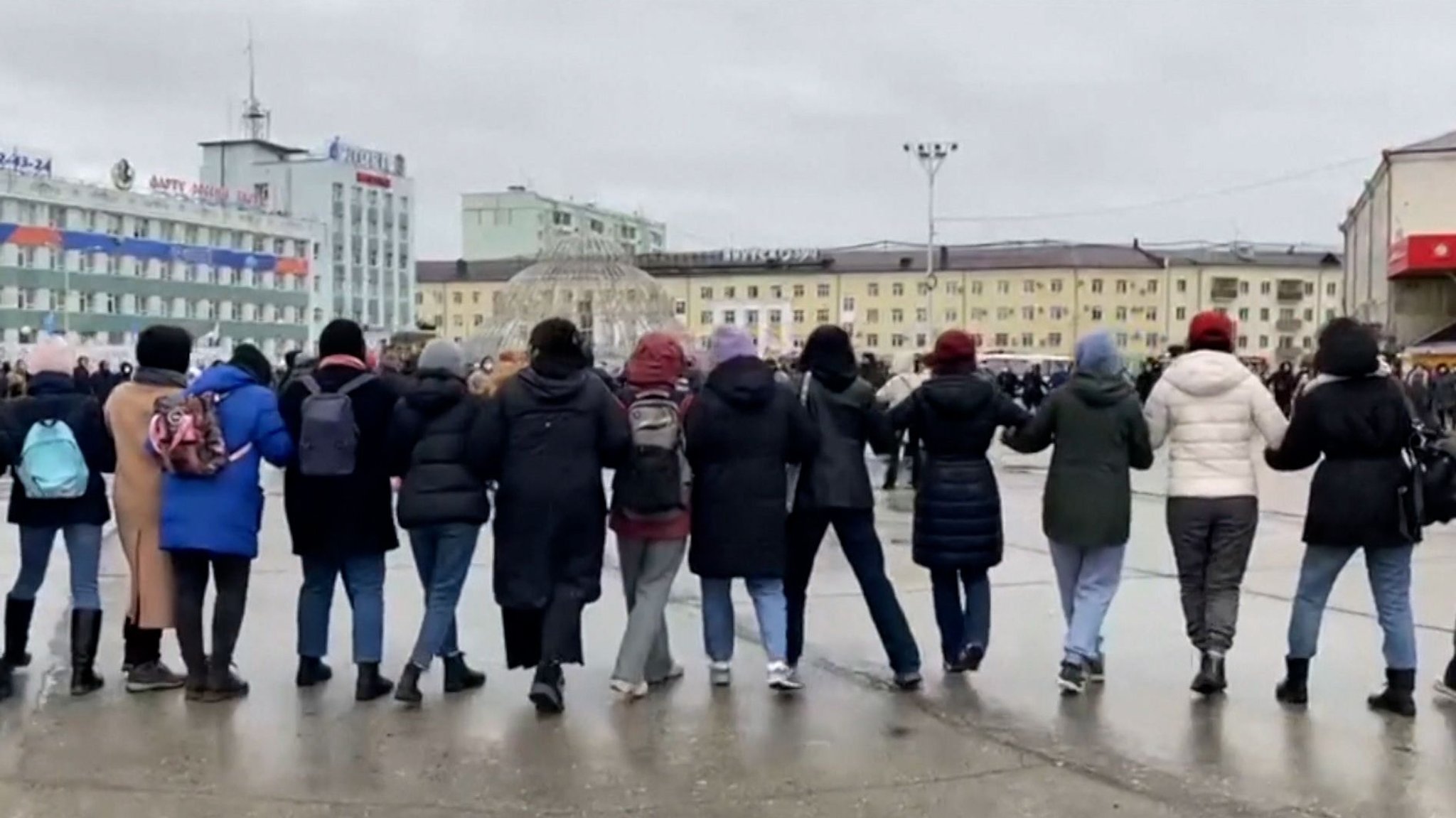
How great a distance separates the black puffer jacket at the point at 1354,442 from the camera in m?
6.80

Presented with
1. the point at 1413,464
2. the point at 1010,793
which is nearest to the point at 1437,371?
the point at 1413,464

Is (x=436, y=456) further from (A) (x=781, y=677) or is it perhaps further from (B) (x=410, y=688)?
(A) (x=781, y=677)

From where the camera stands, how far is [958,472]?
731 centimetres

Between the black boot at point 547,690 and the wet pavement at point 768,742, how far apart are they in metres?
0.09

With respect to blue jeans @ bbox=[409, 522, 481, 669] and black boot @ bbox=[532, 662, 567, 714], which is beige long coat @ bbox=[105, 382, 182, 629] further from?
black boot @ bbox=[532, 662, 567, 714]

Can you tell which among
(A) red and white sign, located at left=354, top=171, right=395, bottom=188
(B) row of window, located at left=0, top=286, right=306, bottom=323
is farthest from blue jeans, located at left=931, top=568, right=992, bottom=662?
(A) red and white sign, located at left=354, top=171, right=395, bottom=188

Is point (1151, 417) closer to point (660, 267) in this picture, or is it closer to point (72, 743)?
point (72, 743)

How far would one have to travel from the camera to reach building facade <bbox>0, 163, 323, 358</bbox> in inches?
3396

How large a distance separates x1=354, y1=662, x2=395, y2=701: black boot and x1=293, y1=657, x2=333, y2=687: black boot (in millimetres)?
350

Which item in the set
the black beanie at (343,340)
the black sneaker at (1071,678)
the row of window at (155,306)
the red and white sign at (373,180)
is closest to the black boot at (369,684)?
the black beanie at (343,340)

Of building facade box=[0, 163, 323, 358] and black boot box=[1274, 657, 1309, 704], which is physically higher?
building facade box=[0, 163, 323, 358]

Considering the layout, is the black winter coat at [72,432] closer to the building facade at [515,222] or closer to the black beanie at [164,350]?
the black beanie at [164,350]

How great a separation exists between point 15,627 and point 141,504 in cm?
108

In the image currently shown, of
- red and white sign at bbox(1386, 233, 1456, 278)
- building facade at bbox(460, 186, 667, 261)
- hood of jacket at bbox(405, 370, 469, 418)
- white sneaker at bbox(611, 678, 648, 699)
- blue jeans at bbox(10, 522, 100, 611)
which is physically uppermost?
building facade at bbox(460, 186, 667, 261)
